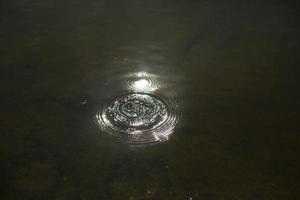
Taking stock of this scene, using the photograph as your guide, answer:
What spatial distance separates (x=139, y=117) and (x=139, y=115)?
0.03m

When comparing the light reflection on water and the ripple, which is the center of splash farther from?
the ripple

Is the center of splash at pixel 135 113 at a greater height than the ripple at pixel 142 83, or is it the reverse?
the ripple at pixel 142 83

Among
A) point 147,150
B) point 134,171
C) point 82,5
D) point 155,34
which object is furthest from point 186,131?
point 82,5

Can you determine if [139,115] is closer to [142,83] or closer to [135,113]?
[135,113]

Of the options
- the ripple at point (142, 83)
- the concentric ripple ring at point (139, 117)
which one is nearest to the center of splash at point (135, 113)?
the concentric ripple ring at point (139, 117)

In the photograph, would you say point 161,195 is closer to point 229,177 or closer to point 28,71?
point 229,177

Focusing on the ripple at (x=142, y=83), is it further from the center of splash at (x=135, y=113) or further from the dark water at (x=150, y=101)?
the center of splash at (x=135, y=113)

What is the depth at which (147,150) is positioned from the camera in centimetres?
375

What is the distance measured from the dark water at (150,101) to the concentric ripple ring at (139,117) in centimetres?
1

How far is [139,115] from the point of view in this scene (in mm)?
4141

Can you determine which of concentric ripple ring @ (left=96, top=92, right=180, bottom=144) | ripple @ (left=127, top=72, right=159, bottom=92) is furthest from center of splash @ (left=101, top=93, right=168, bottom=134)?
ripple @ (left=127, top=72, right=159, bottom=92)

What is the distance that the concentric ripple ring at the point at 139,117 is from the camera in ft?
12.9

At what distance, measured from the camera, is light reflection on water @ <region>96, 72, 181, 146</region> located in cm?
392

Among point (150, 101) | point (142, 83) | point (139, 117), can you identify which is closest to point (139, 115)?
point (139, 117)
